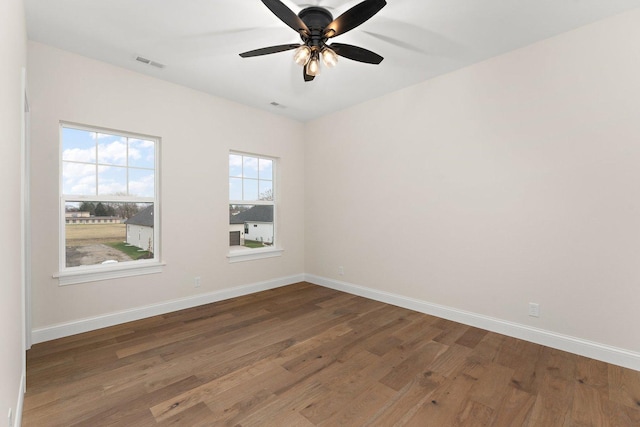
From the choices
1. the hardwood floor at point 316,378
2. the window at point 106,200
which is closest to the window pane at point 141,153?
the window at point 106,200

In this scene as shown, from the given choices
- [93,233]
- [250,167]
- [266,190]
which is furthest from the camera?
[266,190]

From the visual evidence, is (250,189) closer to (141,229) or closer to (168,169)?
(168,169)

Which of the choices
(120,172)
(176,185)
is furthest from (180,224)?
(120,172)

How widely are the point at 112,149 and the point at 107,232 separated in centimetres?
95

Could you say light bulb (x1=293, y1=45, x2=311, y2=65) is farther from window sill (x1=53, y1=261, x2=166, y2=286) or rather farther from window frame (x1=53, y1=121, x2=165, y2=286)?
window sill (x1=53, y1=261, x2=166, y2=286)

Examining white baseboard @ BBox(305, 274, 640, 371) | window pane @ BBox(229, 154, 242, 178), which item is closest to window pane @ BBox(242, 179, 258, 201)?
window pane @ BBox(229, 154, 242, 178)

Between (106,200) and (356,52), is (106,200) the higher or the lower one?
the lower one

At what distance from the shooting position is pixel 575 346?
2.64 metres

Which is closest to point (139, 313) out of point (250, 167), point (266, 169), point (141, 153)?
point (141, 153)

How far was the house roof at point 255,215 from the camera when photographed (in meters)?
4.52

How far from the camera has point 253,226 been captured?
15.7ft

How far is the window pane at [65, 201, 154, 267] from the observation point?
3.12 metres

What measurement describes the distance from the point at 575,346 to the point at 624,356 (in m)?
0.31

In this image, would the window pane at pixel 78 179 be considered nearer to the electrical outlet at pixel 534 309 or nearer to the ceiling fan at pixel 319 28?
the ceiling fan at pixel 319 28
